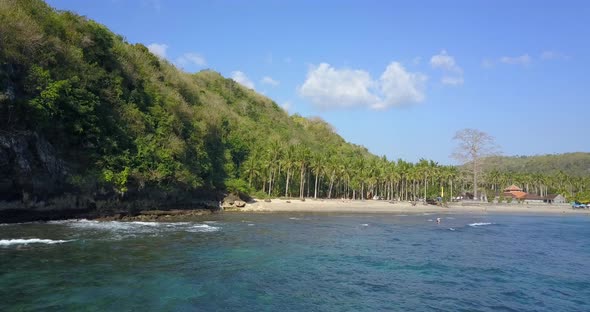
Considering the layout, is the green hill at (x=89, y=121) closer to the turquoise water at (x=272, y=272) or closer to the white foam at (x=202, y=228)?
the turquoise water at (x=272, y=272)

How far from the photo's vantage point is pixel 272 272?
24344 mm

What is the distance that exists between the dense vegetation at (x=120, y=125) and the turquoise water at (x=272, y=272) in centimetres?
1006

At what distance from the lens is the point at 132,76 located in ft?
218

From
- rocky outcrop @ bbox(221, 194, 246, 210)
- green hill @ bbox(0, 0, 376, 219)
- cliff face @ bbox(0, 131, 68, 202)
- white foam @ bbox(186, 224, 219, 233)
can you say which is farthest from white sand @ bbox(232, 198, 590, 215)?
cliff face @ bbox(0, 131, 68, 202)

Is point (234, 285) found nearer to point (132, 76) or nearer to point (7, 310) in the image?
point (7, 310)

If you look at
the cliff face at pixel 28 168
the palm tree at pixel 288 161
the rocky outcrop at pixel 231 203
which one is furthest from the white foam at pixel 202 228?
the palm tree at pixel 288 161

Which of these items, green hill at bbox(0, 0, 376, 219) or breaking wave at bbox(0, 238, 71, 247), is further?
green hill at bbox(0, 0, 376, 219)

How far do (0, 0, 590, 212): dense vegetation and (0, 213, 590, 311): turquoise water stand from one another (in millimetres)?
10064

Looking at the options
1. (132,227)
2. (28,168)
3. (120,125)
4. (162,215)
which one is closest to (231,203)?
(162,215)

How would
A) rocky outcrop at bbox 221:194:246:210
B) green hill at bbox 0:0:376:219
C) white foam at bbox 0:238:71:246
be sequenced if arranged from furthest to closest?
rocky outcrop at bbox 221:194:246:210, green hill at bbox 0:0:376:219, white foam at bbox 0:238:71:246

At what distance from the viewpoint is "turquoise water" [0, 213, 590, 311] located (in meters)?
18.2

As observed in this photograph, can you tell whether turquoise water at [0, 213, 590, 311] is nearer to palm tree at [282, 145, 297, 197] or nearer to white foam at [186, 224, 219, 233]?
white foam at [186, 224, 219, 233]

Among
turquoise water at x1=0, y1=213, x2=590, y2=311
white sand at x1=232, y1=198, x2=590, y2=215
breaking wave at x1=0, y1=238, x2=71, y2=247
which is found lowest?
turquoise water at x1=0, y1=213, x2=590, y2=311

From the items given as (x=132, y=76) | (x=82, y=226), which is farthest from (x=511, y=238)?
(x=132, y=76)
